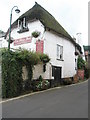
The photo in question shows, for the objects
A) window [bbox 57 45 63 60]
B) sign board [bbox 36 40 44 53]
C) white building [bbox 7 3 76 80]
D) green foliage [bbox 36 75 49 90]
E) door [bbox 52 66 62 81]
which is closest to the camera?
green foliage [bbox 36 75 49 90]

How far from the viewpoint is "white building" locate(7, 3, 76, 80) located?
1844 cm

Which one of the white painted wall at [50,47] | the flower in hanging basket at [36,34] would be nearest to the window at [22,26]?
the white painted wall at [50,47]

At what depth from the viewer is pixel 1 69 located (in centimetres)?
1191

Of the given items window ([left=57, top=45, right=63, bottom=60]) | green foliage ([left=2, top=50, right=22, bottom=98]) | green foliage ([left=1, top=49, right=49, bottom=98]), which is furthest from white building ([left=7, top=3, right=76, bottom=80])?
green foliage ([left=2, top=50, right=22, bottom=98])

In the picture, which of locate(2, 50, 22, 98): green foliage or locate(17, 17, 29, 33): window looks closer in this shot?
locate(2, 50, 22, 98): green foliage

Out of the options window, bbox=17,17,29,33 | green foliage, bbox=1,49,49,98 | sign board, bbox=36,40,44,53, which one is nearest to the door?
sign board, bbox=36,40,44,53

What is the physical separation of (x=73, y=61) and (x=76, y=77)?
2.08 meters

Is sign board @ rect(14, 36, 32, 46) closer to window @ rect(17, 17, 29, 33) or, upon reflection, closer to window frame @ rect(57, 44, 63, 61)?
window @ rect(17, 17, 29, 33)

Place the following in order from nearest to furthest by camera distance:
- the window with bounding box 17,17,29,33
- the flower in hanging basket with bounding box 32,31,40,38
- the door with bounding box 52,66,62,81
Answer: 1. the flower in hanging basket with bounding box 32,31,40,38
2. the door with bounding box 52,66,62,81
3. the window with bounding box 17,17,29,33

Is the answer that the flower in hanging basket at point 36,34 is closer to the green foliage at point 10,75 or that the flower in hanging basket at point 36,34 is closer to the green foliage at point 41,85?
the green foliage at point 41,85

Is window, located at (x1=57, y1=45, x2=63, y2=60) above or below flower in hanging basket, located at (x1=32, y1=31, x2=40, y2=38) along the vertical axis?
below

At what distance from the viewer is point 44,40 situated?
1833 centimetres

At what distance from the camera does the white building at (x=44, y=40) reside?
726 inches

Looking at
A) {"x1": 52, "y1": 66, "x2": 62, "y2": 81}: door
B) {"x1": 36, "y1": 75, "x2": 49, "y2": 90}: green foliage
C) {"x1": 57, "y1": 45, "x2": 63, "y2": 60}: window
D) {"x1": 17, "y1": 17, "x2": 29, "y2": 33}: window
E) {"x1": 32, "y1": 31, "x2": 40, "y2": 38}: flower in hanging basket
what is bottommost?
{"x1": 36, "y1": 75, "x2": 49, "y2": 90}: green foliage
